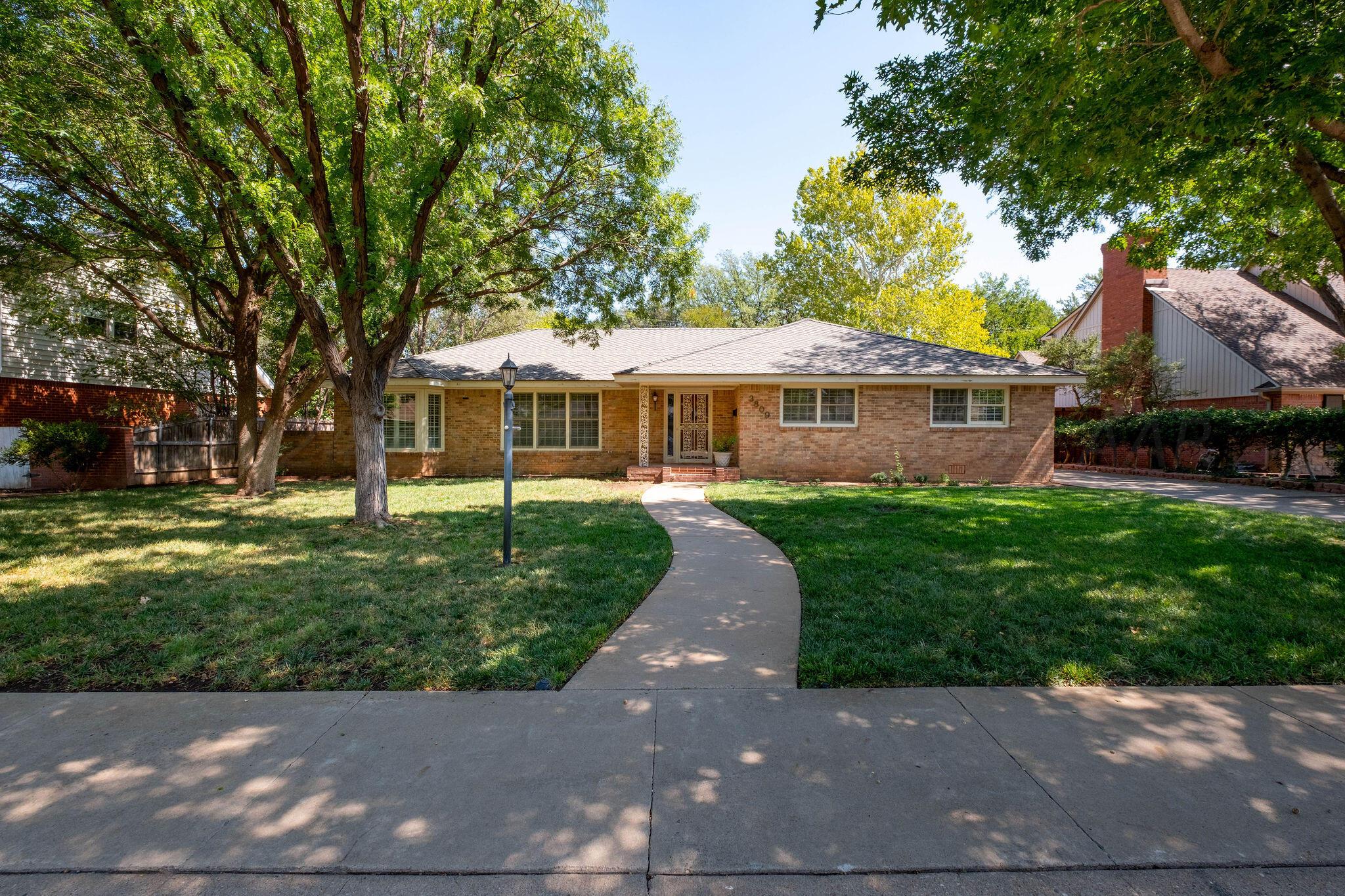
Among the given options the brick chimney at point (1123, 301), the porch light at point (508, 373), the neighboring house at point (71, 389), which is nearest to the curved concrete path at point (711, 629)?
the porch light at point (508, 373)

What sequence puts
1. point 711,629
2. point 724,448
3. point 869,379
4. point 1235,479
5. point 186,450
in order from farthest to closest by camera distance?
point 724,448 < point 186,450 < point 869,379 < point 1235,479 < point 711,629

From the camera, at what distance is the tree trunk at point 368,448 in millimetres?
8938

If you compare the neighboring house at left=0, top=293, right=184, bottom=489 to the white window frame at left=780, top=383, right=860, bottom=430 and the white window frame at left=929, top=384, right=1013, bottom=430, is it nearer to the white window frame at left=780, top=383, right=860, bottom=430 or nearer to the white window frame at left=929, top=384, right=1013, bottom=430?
the white window frame at left=780, top=383, right=860, bottom=430

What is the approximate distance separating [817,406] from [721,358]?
277 centimetres

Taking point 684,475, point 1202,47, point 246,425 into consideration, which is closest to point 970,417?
Answer: point 684,475

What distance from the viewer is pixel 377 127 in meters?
7.25

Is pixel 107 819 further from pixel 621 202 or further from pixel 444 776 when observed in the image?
pixel 621 202

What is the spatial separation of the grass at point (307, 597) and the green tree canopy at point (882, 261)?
21.5 m

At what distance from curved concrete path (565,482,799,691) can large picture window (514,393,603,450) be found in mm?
9648

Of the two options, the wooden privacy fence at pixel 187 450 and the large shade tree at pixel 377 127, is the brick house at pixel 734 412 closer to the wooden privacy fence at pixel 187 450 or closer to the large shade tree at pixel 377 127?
the wooden privacy fence at pixel 187 450

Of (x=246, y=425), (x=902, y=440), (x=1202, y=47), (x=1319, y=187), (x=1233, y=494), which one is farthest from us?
(x=902, y=440)

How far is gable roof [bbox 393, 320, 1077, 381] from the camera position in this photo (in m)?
14.5

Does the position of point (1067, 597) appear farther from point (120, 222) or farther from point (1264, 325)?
point (1264, 325)

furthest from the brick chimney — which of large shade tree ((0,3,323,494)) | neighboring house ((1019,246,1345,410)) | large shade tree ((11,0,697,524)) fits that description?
large shade tree ((0,3,323,494))
